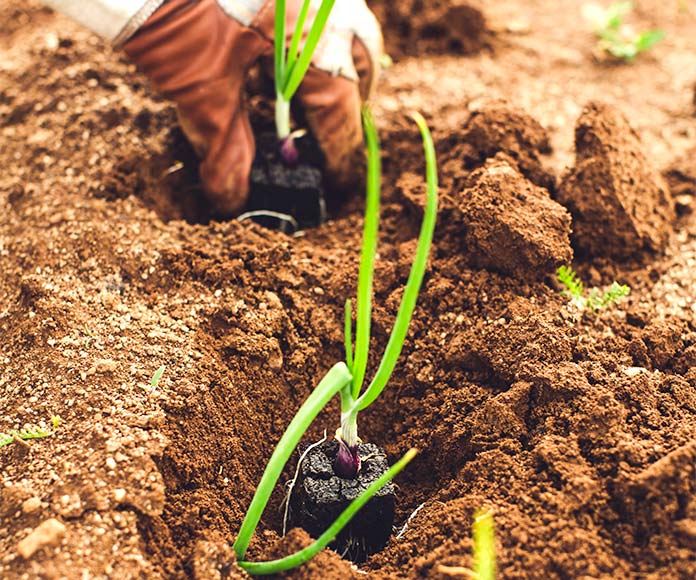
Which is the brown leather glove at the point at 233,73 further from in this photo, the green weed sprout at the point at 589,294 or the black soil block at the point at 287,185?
the green weed sprout at the point at 589,294

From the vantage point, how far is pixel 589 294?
170 centimetres

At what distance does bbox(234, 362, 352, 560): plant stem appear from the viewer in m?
1.17

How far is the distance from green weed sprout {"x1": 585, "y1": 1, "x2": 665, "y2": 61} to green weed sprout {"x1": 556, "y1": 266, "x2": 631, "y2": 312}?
1.07m

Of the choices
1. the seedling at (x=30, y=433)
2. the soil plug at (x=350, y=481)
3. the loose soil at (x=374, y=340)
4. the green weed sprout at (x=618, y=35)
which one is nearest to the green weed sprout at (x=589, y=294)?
the loose soil at (x=374, y=340)

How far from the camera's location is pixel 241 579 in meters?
1.26

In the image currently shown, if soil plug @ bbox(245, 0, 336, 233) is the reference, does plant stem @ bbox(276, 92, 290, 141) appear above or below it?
above

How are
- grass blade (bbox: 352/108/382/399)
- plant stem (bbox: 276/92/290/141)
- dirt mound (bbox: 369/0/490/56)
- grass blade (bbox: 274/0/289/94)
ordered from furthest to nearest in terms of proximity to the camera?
dirt mound (bbox: 369/0/490/56)
plant stem (bbox: 276/92/290/141)
grass blade (bbox: 274/0/289/94)
grass blade (bbox: 352/108/382/399)

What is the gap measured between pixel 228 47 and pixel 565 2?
1459mm

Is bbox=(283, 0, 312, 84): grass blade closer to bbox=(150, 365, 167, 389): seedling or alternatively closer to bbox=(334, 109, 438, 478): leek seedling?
bbox=(334, 109, 438, 478): leek seedling

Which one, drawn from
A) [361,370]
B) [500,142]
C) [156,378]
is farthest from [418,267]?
[500,142]

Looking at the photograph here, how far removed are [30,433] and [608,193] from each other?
47.6 inches

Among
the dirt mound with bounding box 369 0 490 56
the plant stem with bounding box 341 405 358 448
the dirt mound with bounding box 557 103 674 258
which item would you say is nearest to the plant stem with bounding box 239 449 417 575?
the plant stem with bounding box 341 405 358 448

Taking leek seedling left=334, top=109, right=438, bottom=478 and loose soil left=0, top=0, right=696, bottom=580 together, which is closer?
leek seedling left=334, top=109, right=438, bottom=478

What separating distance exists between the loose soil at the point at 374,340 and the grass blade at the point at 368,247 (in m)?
0.30
